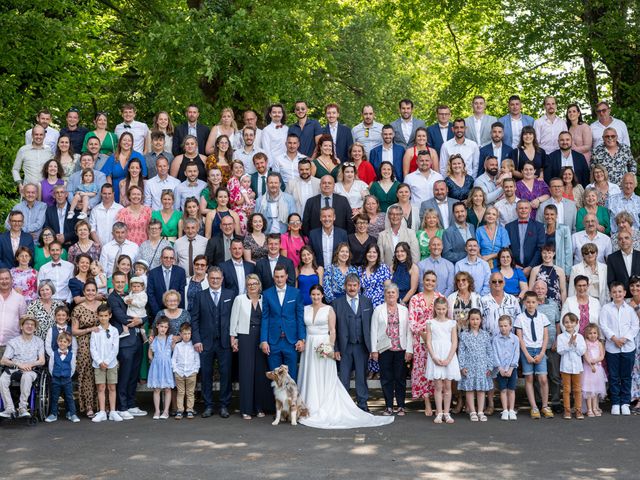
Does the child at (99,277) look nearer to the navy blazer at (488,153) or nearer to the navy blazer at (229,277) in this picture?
the navy blazer at (229,277)

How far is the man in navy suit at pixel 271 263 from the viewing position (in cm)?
1256

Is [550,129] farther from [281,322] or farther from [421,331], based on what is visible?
[281,322]

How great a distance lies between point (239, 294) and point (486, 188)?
3.91 meters

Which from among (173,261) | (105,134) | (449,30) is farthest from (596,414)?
(449,30)

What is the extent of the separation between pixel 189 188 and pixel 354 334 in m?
3.32

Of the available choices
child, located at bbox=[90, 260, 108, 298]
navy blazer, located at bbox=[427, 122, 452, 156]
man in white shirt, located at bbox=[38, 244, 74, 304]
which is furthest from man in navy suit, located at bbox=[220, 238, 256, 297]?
navy blazer, located at bbox=[427, 122, 452, 156]

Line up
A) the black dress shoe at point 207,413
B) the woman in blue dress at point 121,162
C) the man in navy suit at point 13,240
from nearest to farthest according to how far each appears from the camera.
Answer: the black dress shoe at point 207,413
the man in navy suit at point 13,240
the woman in blue dress at point 121,162

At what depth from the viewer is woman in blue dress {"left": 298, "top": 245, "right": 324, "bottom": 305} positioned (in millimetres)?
12586

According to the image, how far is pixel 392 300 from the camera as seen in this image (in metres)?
12.3

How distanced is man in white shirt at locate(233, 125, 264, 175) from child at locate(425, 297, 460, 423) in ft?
12.5

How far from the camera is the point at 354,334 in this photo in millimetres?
12273

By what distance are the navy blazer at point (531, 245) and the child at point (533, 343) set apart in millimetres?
1000

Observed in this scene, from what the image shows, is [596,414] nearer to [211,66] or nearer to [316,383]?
[316,383]

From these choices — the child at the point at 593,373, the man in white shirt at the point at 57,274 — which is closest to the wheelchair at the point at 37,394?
the man in white shirt at the point at 57,274
